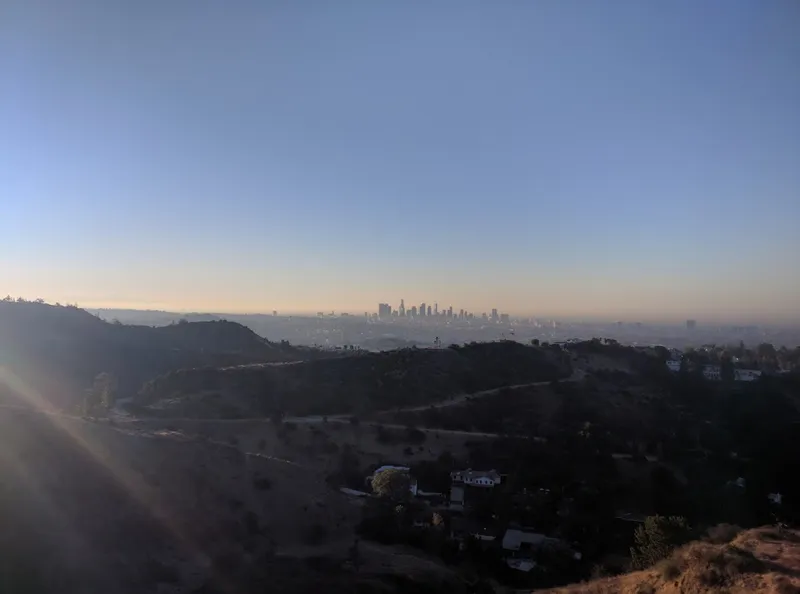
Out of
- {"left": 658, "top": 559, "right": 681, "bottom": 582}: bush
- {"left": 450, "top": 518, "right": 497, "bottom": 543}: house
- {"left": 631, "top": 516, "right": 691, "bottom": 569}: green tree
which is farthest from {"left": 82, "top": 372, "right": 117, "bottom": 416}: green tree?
{"left": 658, "top": 559, "right": 681, "bottom": 582}: bush

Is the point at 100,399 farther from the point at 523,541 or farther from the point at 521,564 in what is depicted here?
the point at 521,564

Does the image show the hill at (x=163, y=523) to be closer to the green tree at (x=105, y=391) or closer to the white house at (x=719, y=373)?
the green tree at (x=105, y=391)

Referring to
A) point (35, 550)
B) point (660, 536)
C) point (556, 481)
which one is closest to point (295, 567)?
point (35, 550)

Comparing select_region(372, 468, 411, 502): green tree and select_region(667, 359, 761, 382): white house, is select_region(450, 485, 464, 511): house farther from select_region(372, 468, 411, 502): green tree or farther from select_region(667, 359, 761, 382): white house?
select_region(667, 359, 761, 382): white house

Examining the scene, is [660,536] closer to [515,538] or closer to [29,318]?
[515,538]

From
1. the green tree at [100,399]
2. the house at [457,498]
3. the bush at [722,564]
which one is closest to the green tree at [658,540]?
the bush at [722,564]
